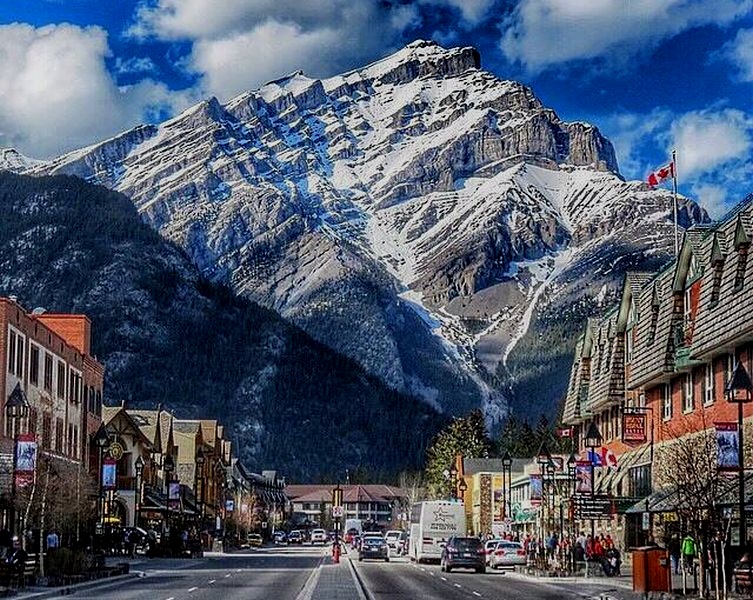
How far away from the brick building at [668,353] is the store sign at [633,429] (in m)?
0.05

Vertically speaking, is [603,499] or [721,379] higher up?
[721,379]

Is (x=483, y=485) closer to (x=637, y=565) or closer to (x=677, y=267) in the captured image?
(x=677, y=267)

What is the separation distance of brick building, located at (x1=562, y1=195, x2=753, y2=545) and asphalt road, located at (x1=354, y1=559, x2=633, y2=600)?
7593 millimetres

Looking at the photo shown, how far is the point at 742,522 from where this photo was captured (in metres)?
35.1

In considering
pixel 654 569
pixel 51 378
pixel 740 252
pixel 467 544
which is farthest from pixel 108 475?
pixel 740 252

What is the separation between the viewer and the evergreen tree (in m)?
185

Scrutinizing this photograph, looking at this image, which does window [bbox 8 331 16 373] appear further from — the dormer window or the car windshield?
the dormer window

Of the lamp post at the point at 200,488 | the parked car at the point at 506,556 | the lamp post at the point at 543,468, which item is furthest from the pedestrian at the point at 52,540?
the lamp post at the point at 200,488

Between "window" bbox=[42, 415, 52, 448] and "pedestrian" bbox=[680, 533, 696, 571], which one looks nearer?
"pedestrian" bbox=[680, 533, 696, 571]

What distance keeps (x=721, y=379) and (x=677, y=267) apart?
771cm

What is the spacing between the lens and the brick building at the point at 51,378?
69.6 m

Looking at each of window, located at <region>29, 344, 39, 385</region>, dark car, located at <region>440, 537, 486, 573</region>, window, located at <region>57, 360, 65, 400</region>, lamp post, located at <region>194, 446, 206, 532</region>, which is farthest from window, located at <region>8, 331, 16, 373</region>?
lamp post, located at <region>194, 446, 206, 532</region>

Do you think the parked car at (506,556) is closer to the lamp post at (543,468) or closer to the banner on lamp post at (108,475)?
the lamp post at (543,468)

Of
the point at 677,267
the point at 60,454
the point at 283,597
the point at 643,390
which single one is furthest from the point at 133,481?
the point at 283,597
